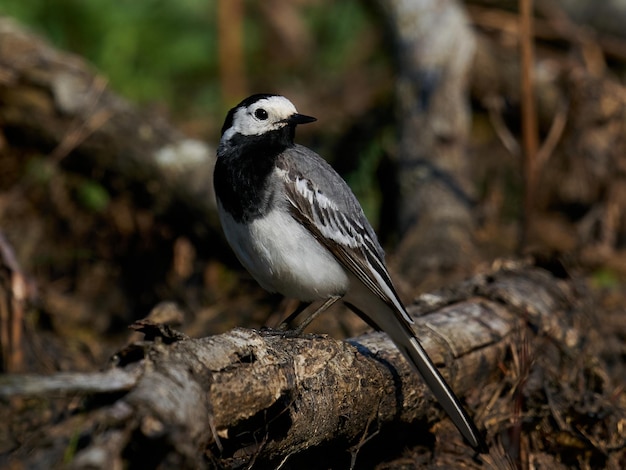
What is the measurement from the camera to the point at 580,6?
10.4 metres

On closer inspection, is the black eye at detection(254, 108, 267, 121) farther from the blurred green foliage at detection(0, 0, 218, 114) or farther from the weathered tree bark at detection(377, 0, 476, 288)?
the blurred green foliage at detection(0, 0, 218, 114)

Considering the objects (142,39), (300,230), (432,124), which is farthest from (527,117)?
(142,39)

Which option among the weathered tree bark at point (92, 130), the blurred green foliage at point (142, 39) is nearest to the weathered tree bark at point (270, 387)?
the weathered tree bark at point (92, 130)

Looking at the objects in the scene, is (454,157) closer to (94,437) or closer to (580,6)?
(580,6)

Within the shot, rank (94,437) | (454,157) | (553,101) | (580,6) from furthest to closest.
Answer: (580,6)
(553,101)
(454,157)
(94,437)

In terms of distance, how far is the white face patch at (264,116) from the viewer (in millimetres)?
4672

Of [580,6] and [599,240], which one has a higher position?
[580,6]

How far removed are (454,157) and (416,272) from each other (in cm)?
161

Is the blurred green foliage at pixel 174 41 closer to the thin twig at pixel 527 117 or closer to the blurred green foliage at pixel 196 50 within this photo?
the blurred green foliage at pixel 196 50

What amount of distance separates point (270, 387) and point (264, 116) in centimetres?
194

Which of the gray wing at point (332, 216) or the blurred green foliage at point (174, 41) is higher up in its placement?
the blurred green foliage at point (174, 41)

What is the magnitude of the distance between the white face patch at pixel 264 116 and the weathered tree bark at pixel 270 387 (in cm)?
124

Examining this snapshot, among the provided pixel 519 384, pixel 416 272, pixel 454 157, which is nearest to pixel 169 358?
pixel 519 384

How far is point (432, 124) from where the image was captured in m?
7.48
